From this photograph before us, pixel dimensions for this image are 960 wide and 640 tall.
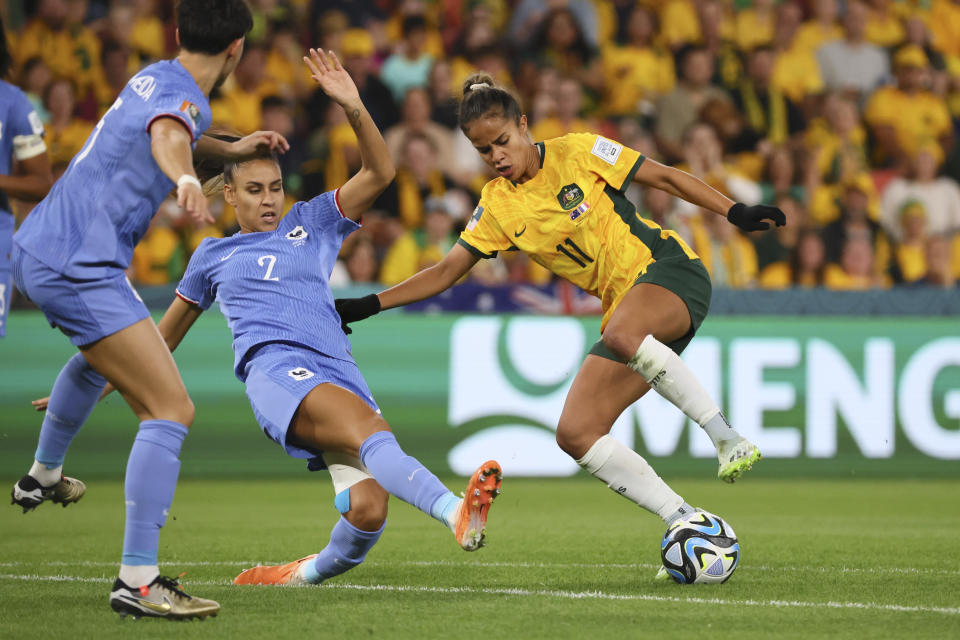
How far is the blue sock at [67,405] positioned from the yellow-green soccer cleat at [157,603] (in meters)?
1.13

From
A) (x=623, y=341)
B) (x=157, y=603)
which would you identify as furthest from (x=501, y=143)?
(x=157, y=603)

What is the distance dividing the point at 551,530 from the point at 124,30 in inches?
300

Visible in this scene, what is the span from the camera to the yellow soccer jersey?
5949mm

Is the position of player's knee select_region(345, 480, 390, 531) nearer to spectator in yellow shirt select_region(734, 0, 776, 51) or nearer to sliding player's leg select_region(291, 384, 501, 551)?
sliding player's leg select_region(291, 384, 501, 551)

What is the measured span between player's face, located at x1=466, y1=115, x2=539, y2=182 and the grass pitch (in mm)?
1749

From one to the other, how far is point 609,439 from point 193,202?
235 cm

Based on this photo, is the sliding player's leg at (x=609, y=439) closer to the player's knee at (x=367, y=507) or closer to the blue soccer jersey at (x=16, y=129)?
the player's knee at (x=367, y=507)

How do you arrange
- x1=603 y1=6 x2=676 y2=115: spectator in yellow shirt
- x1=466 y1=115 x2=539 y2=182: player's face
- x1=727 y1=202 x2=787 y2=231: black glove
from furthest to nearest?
x1=603 y1=6 x2=676 y2=115: spectator in yellow shirt < x1=466 y1=115 x2=539 y2=182: player's face < x1=727 y1=202 x2=787 y2=231: black glove

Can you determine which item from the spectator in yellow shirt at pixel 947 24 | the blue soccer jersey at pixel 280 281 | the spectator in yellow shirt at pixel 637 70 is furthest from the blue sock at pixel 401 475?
the spectator in yellow shirt at pixel 947 24

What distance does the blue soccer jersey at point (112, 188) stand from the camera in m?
4.48

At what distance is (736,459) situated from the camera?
17.2ft

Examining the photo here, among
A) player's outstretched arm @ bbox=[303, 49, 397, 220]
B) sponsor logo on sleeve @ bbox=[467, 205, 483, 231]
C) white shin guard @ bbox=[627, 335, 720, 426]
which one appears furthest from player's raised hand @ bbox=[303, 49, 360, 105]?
white shin guard @ bbox=[627, 335, 720, 426]

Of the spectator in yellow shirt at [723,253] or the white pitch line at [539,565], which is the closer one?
the white pitch line at [539,565]

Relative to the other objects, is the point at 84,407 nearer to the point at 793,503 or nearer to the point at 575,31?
the point at 793,503
